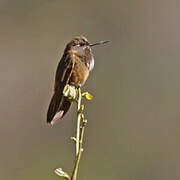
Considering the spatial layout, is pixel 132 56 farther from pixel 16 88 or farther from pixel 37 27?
pixel 37 27

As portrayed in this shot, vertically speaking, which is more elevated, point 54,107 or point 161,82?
point 161,82

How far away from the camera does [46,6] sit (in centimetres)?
932

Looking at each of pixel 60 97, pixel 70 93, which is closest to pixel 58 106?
pixel 60 97

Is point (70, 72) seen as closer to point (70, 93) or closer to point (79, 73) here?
point (79, 73)

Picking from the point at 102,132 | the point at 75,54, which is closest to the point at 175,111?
the point at 102,132

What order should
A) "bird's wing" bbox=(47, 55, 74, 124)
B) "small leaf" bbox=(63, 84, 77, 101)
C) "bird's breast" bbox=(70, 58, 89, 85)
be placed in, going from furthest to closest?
"bird's breast" bbox=(70, 58, 89, 85) → "bird's wing" bbox=(47, 55, 74, 124) → "small leaf" bbox=(63, 84, 77, 101)

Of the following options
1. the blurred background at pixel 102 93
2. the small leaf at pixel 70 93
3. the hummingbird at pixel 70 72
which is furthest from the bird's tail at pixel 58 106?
the blurred background at pixel 102 93

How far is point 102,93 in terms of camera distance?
6.43 meters

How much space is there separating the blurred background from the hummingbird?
3777mm

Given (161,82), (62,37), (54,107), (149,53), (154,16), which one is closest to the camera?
(54,107)

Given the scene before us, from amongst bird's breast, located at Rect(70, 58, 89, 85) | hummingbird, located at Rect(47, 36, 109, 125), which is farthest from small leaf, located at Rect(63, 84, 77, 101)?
bird's breast, located at Rect(70, 58, 89, 85)

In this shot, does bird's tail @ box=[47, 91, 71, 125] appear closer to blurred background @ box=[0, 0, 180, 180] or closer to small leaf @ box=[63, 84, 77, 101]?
small leaf @ box=[63, 84, 77, 101]

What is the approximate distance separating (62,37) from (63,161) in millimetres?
3125

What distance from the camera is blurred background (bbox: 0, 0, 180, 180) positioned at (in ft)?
19.5
